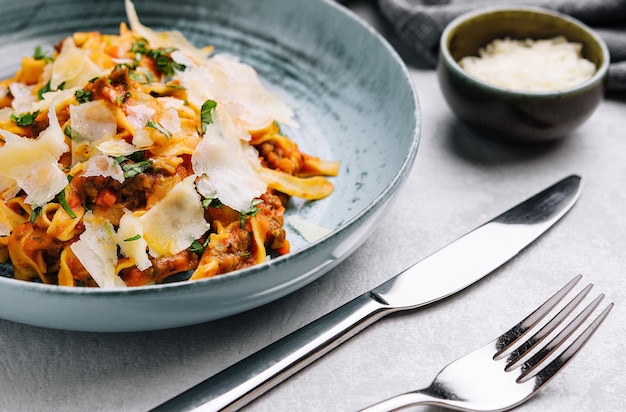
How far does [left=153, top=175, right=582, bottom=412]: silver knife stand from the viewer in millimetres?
2402

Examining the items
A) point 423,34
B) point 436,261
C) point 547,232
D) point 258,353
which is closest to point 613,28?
point 423,34

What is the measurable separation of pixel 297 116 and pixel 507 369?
1.87m

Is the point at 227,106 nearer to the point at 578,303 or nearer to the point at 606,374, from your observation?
the point at 578,303

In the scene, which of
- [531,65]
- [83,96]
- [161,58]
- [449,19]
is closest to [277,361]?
[83,96]

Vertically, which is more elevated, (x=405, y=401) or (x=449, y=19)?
(x=449, y=19)

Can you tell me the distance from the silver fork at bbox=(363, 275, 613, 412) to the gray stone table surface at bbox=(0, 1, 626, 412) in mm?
122

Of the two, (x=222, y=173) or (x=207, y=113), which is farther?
(x=207, y=113)

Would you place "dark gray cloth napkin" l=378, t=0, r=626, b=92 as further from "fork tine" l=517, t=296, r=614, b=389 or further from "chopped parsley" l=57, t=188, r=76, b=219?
"chopped parsley" l=57, t=188, r=76, b=219

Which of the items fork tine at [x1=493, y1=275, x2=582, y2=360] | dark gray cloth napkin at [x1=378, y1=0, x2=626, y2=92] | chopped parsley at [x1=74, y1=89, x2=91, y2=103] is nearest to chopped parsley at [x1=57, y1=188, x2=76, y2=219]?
chopped parsley at [x1=74, y1=89, x2=91, y2=103]

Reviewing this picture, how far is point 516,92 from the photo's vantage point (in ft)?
12.3

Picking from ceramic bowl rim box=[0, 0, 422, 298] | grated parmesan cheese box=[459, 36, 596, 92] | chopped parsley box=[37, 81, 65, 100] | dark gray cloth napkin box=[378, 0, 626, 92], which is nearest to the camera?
ceramic bowl rim box=[0, 0, 422, 298]

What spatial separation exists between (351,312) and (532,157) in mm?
1807

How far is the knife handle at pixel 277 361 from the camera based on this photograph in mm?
2357

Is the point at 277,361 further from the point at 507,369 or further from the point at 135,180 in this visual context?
the point at 135,180
